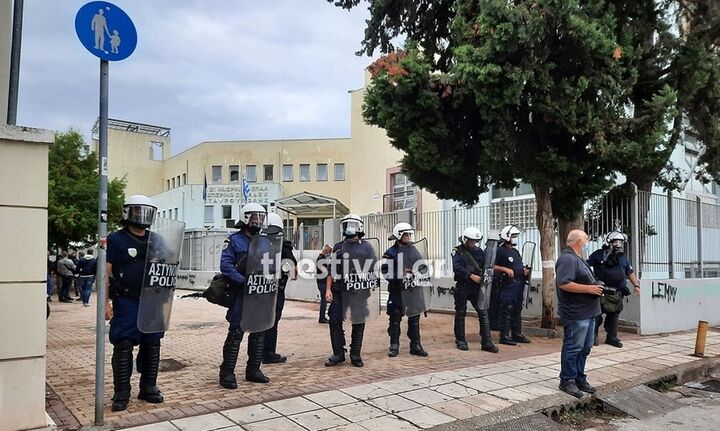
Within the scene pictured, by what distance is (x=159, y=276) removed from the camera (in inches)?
219

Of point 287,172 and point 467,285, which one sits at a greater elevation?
point 287,172

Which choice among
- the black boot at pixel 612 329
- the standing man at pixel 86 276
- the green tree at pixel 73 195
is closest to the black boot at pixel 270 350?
the black boot at pixel 612 329

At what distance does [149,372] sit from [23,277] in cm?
167

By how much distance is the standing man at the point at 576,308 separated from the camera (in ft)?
20.2

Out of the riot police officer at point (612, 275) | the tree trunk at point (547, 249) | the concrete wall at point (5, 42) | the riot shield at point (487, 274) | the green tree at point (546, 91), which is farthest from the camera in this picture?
the tree trunk at point (547, 249)

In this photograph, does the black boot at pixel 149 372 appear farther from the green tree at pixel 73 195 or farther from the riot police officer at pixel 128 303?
the green tree at pixel 73 195

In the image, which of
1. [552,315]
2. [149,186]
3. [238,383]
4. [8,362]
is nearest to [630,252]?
[552,315]

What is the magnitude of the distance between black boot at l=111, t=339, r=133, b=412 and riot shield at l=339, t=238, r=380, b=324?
284 centimetres

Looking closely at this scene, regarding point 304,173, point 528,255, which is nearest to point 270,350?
point 528,255

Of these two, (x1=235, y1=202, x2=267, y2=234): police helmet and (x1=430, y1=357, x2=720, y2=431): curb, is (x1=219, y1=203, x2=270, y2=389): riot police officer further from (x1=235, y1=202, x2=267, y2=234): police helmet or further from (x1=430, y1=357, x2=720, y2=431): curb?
(x1=430, y1=357, x2=720, y2=431): curb

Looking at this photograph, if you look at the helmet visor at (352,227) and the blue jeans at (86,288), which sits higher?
the helmet visor at (352,227)

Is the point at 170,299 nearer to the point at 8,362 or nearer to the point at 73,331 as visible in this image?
the point at 8,362

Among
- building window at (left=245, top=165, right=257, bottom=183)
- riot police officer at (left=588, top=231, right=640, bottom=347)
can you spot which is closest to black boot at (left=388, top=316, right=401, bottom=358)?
riot police officer at (left=588, top=231, right=640, bottom=347)

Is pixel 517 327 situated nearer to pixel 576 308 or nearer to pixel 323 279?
pixel 576 308
